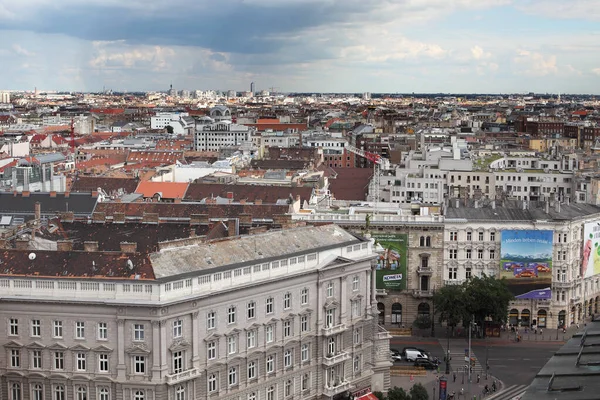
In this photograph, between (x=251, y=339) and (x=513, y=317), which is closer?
(x=251, y=339)

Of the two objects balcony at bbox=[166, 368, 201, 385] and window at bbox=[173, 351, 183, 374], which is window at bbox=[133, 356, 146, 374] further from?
window at bbox=[173, 351, 183, 374]

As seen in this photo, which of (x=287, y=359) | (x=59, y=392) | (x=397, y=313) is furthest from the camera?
(x=397, y=313)

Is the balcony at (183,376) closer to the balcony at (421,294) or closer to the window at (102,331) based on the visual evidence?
the window at (102,331)

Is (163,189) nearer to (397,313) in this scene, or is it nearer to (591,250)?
(397,313)

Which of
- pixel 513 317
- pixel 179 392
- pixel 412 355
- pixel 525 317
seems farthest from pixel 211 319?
pixel 525 317

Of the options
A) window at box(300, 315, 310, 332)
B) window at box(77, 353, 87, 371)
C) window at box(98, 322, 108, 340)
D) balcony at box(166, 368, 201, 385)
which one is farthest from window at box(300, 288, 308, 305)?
window at box(77, 353, 87, 371)

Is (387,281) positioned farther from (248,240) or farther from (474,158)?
(474,158)

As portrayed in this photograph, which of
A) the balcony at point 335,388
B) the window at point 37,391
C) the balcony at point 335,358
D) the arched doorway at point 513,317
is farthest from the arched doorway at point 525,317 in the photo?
the window at point 37,391
